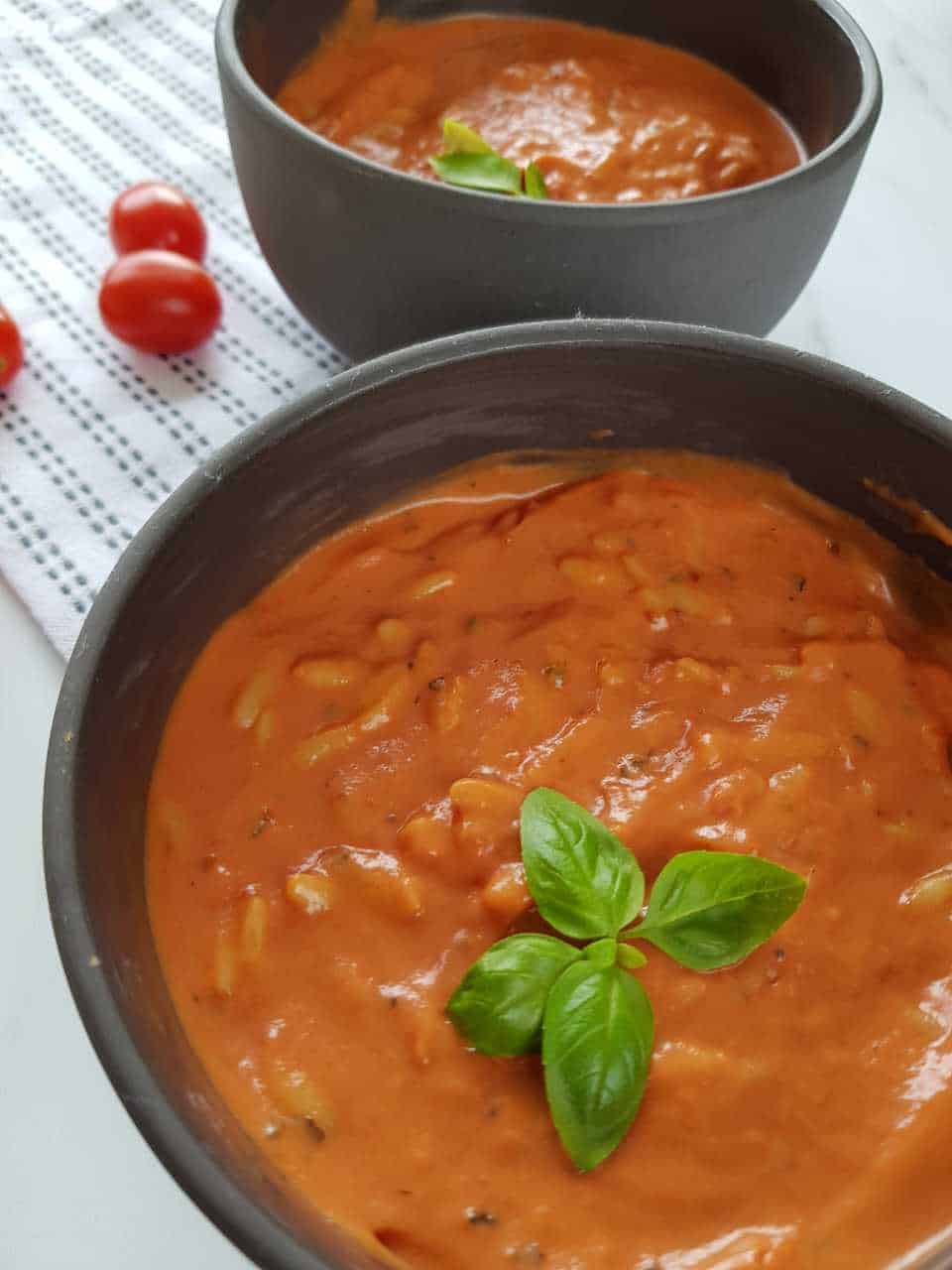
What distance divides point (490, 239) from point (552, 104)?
57 cm

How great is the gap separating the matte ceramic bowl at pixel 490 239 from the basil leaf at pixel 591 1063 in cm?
82

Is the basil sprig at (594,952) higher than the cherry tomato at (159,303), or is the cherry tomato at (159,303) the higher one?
the basil sprig at (594,952)

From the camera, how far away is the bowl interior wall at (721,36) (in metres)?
1.88

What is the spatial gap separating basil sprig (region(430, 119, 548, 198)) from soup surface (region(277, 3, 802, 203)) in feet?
0.33

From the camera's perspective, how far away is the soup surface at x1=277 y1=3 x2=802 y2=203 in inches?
75.4

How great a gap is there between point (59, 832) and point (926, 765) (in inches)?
29.6

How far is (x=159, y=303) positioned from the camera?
6.21 ft

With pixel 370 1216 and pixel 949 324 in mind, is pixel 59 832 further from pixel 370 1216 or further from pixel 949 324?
pixel 949 324

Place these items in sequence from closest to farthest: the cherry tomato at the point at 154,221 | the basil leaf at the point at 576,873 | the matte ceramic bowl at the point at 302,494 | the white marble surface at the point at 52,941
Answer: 1. the matte ceramic bowl at the point at 302,494
2. the basil leaf at the point at 576,873
3. the white marble surface at the point at 52,941
4. the cherry tomato at the point at 154,221

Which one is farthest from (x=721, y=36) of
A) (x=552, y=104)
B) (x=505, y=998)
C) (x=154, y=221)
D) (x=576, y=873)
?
(x=505, y=998)

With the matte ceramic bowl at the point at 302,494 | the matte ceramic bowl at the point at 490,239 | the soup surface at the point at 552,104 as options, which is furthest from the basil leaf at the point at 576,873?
the soup surface at the point at 552,104

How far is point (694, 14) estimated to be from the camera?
2109mm

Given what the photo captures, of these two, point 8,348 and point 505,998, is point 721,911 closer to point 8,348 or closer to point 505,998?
point 505,998

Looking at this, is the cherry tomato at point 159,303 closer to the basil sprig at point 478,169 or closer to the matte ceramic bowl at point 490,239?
the matte ceramic bowl at point 490,239
